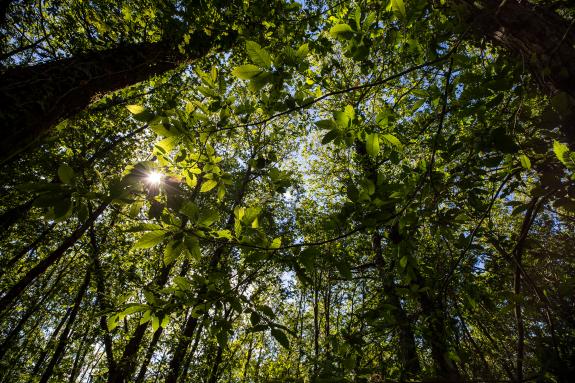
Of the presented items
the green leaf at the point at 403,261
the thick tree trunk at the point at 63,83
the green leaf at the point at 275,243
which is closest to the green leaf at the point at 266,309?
the green leaf at the point at 275,243

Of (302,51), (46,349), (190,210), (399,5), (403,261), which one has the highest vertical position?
(399,5)

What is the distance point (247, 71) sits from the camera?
1.11m

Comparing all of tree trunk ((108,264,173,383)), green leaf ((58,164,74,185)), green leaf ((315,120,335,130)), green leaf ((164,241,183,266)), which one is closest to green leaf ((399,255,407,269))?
green leaf ((315,120,335,130))

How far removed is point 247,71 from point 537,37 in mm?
1501

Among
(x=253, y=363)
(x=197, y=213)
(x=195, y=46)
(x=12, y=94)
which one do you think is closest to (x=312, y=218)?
(x=195, y=46)

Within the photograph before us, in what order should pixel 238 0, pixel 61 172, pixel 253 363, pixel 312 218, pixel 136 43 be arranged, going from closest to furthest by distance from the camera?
pixel 61 172 < pixel 238 0 < pixel 136 43 < pixel 312 218 < pixel 253 363

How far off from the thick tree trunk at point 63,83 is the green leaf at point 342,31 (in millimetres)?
2357

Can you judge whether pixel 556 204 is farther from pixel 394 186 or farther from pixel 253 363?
pixel 253 363

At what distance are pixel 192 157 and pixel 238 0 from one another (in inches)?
114

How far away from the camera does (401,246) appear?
156 centimetres

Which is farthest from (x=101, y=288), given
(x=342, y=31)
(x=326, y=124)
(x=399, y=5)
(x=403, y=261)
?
(x=399, y=5)

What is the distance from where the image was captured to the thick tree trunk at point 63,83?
107 inches

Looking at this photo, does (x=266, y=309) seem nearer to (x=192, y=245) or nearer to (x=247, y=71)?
(x=192, y=245)

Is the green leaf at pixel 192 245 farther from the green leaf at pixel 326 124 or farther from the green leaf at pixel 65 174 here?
the green leaf at pixel 326 124
